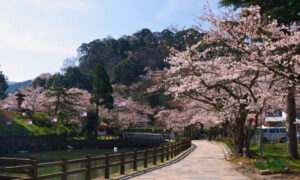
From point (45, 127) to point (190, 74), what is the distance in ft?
113

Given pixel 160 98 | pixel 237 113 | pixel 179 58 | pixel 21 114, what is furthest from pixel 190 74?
pixel 160 98

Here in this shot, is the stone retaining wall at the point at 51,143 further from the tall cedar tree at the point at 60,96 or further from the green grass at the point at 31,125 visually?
the tall cedar tree at the point at 60,96

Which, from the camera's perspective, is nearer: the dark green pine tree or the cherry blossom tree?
the cherry blossom tree

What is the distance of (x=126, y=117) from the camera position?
203 feet

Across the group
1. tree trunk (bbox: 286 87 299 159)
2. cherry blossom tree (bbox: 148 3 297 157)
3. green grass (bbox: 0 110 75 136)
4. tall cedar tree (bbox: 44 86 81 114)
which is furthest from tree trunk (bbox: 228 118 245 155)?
tall cedar tree (bbox: 44 86 81 114)

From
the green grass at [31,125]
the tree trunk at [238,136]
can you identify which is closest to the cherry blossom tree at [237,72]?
the tree trunk at [238,136]

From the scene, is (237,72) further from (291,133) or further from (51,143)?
(51,143)

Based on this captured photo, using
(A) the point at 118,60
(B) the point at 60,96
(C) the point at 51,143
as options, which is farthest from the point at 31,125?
(A) the point at 118,60

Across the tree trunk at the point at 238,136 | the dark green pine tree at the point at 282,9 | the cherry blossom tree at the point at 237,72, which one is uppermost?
the dark green pine tree at the point at 282,9

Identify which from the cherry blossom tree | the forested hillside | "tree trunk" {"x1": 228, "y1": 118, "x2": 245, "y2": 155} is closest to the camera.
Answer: the cherry blossom tree

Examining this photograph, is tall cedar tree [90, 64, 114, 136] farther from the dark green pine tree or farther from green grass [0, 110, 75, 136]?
the dark green pine tree

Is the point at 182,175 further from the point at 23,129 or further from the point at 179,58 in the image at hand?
the point at 23,129

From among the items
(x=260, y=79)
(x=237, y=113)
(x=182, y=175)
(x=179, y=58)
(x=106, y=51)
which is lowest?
(x=182, y=175)

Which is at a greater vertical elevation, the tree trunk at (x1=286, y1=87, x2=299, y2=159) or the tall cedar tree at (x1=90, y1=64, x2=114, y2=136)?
the tall cedar tree at (x1=90, y1=64, x2=114, y2=136)
